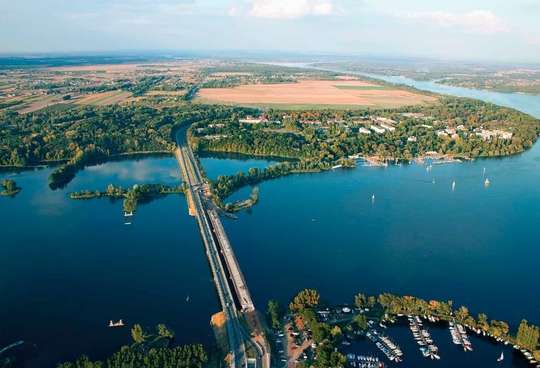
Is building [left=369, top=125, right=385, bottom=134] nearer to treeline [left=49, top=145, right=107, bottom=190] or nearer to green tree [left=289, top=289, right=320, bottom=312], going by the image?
treeline [left=49, top=145, right=107, bottom=190]

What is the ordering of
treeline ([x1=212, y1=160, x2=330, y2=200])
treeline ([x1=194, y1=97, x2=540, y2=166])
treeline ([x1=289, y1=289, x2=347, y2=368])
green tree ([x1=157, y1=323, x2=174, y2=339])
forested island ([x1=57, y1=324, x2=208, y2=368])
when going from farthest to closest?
1. treeline ([x1=194, y1=97, x2=540, y2=166])
2. treeline ([x1=212, y1=160, x2=330, y2=200])
3. green tree ([x1=157, y1=323, x2=174, y2=339])
4. treeline ([x1=289, y1=289, x2=347, y2=368])
5. forested island ([x1=57, y1=324, x2=208, y2=368])

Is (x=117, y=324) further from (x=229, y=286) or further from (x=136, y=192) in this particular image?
(x=136, y=192)

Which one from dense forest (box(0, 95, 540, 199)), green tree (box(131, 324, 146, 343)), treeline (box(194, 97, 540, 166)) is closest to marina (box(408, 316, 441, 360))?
green tree (box(131, 324, 146, 343))

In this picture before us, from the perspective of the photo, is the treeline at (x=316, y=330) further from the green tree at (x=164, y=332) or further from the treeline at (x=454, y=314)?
the green tree at (x=164, y=332)

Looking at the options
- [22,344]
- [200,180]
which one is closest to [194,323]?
[22,344]

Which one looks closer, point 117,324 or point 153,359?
point 153,359

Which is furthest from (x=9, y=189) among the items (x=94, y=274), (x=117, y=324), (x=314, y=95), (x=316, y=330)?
(x=314, y=95)

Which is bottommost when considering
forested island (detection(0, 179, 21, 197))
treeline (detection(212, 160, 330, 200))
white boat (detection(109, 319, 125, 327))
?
white boat (detection(109, 319, 125, 327))
